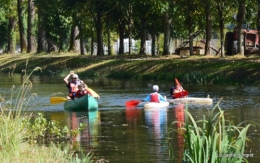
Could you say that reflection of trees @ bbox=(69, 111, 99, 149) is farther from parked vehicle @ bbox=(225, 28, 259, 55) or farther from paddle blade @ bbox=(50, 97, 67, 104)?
parked vehicle @ bbox=(225, 28, 259, 55)

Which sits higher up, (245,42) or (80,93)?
(245,42)

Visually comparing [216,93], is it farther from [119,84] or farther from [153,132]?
[153,132]

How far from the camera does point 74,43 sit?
6850cm

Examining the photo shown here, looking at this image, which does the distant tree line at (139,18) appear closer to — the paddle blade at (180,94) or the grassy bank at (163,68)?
the grassy bank at (163,68)

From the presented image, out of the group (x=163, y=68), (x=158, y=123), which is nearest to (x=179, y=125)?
(x=158, y=123)

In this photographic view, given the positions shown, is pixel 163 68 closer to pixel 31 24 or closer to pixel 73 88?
pixel 73 88

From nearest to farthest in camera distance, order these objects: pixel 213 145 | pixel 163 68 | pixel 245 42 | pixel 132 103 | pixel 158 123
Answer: pixel 213 145, pixel 158 123, pixel 132 103, pixel 163 68, pixel 245 42

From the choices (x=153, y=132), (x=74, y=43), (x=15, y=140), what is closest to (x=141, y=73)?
(x=74, y=43)

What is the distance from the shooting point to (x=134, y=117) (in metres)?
25.8

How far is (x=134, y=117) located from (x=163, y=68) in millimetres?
21062

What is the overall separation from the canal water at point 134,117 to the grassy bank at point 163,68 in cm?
131

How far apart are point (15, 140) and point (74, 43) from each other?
53.6 metres

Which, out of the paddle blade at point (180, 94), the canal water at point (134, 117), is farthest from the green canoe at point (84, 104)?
the paddle blade at point (180, 94)

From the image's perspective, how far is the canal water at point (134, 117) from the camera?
56.7 feet
